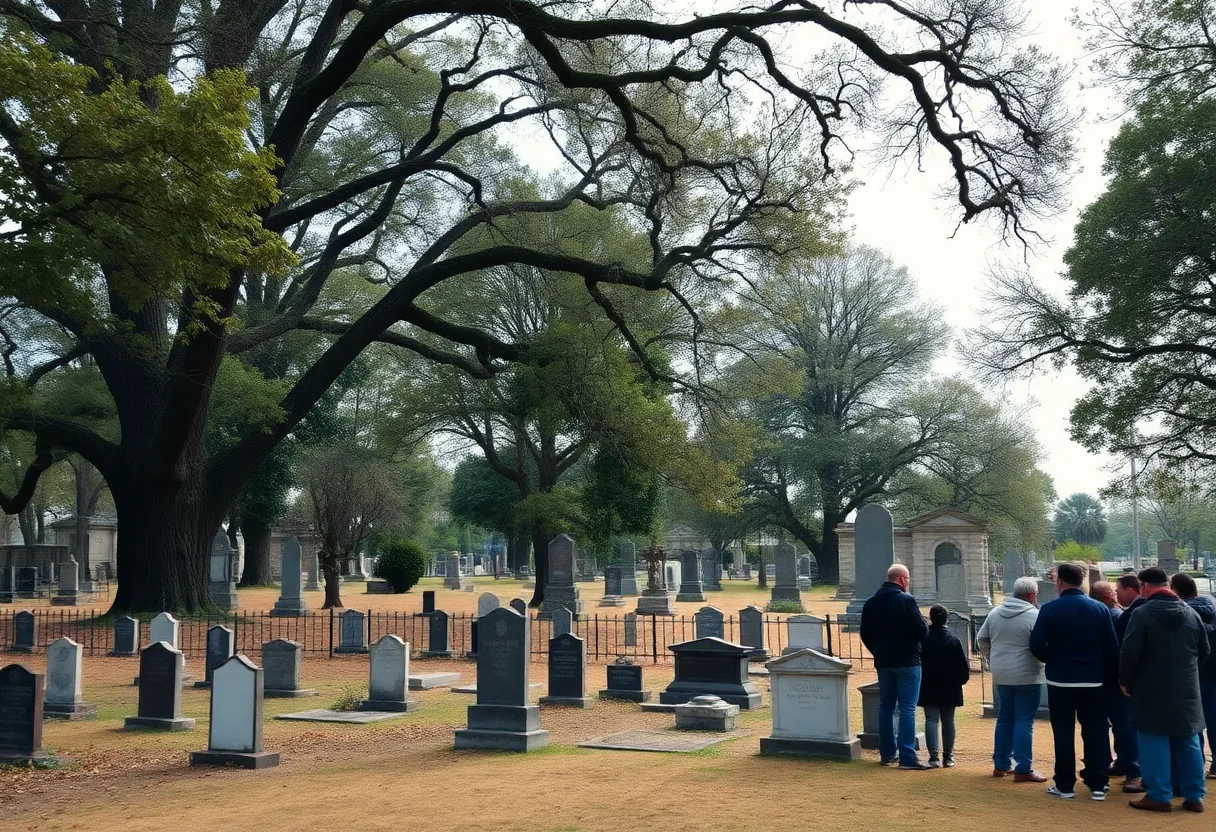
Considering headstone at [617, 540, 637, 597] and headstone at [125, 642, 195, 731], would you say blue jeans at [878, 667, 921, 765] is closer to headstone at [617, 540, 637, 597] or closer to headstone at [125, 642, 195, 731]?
headstone at [125, 642, 195, 731]

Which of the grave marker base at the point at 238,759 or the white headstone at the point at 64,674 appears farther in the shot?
the white headstone at the point at 64,674

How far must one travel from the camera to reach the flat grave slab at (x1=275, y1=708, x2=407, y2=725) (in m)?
13.5

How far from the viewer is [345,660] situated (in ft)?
68.5

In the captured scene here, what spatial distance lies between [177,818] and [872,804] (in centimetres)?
507

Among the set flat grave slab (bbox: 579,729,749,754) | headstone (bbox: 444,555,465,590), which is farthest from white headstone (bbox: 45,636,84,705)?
headstone (bbox: 444,555,465,590)

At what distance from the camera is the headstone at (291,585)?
109 ft

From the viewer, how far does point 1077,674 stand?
26.3 ft

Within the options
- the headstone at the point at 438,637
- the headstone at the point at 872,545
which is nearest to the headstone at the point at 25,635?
the headstone at the point at 438,637

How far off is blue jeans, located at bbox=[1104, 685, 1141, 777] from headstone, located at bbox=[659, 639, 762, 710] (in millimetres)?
5653

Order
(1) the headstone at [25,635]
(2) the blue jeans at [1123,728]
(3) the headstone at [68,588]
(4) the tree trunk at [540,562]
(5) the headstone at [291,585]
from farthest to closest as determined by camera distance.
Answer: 1. (3) the headstone at [68,588]
2. (4) the tree trunk at [540,562]
3. (5) the headstone at [291,585]
4. (1) the headstone at [25,635]
5. (2) the blue jeans at [1123,728]

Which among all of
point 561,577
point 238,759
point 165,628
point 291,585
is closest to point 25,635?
point 165,628

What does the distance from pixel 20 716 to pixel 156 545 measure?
14057 mm

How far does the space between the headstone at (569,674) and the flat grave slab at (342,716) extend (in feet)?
6.67

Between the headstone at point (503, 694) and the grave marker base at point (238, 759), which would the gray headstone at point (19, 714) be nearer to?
the grave marker base at point (238, 759)
